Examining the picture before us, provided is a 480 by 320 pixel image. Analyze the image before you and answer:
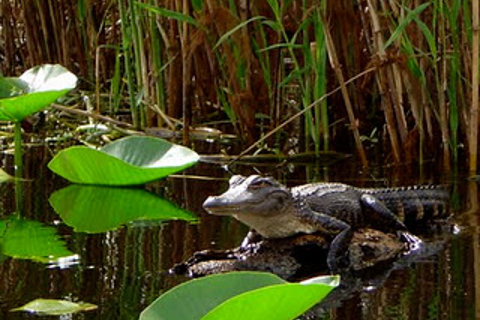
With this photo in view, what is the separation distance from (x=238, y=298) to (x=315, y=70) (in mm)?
2621

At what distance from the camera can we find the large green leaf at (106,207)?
3.82 metres

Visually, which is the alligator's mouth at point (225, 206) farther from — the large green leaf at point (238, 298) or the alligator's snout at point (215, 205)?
the large green leaf at point (238, 298)

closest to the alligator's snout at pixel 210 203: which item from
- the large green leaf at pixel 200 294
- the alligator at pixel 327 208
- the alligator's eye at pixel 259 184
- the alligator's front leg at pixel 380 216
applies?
the alligator at pixel 327 208

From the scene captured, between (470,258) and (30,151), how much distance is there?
2.69m

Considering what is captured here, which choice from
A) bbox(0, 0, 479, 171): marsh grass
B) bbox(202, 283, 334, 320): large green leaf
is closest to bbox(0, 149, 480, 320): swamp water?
bbox(0, 0, 479, 171): marsh grass

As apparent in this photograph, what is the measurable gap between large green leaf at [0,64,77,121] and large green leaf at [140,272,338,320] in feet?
7.39

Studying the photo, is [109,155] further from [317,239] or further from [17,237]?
[317,239]

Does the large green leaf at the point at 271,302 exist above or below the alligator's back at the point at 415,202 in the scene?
above

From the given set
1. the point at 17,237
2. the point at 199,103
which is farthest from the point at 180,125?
the point at 17,237

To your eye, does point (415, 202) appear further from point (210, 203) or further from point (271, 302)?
point (271, 302)

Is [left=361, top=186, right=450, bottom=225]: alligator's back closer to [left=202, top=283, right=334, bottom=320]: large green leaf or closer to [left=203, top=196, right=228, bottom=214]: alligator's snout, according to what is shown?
[left=203, top=196, right=228, bottom=214]: alligator's snout

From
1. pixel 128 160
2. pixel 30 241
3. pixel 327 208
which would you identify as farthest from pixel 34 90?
pixel 327 208

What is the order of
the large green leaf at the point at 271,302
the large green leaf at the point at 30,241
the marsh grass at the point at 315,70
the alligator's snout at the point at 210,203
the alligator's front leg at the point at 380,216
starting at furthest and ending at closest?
the marsh grass at the point at 315,70
the alligator's front leg at the point at 380,216
the large green leaf at the point at 30,241
the alligator's snout at the point at 210,203
the large green leaf at the point at 271,302

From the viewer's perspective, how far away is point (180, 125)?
5.42 metres
